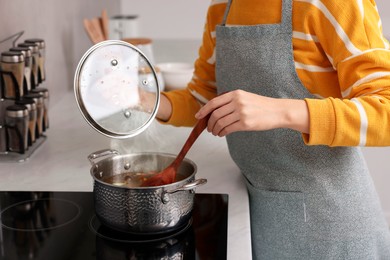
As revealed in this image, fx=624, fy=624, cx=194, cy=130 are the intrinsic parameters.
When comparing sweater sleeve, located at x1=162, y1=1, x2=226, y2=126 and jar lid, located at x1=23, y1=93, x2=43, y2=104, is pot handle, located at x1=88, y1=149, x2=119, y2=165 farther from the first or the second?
jar lid, located at x1=23, y1=93, x2=43, y2=104

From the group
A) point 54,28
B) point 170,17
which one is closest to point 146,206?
point 54,28

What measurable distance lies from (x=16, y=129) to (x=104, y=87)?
37 cm

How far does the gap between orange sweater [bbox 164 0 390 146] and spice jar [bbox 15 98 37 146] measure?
0.57 meters

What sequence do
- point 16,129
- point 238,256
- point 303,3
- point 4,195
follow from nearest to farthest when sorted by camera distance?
point 238,256
point 303,3
point 4,195
point 16,129

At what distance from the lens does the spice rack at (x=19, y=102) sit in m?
1.44

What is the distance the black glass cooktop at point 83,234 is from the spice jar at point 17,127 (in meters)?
0.21

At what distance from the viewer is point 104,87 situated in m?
1.20

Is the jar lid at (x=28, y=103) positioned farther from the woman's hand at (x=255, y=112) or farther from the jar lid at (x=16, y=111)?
the woman's hand at (x=255, y=112)

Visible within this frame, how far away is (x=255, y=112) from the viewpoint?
3.47 ft

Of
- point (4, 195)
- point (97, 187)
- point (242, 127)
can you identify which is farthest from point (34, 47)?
point (242, 127)

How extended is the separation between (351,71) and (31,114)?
2.53ft

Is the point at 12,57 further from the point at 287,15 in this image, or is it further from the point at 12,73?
the point at 287,15

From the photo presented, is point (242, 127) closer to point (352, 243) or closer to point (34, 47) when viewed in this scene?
point (352, 243)

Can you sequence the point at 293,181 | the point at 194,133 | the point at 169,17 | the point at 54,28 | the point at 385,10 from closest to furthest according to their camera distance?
1. the point at 194,133
2. the point at 293,181
3. the point at 54,28
4. the point at 385,10
5. the point at 169,17
